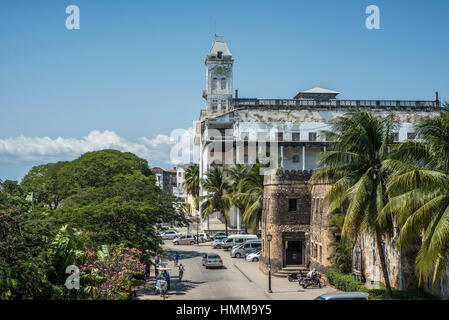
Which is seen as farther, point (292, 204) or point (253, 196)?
point (253, 196)

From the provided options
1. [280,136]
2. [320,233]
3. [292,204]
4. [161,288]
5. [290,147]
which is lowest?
[161,288]

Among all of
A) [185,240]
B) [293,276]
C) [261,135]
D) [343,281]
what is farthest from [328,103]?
[343,281]

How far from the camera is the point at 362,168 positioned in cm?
2320

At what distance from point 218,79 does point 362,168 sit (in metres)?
76.3

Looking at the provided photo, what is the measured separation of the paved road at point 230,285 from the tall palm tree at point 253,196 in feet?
13.5

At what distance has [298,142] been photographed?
219ft

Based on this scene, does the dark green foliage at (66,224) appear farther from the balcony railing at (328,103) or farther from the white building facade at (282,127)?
the balcony railing at (328,103)

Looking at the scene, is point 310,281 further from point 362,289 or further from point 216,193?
point 216,193

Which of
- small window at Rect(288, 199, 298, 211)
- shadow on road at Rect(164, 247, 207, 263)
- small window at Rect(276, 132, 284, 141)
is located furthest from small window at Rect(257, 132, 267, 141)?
small window at Rect(288, 199, 298, 211)

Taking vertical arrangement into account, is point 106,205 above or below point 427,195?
below

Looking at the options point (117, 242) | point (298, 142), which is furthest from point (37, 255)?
point (298, 142)

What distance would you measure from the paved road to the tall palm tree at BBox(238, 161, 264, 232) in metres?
4.12

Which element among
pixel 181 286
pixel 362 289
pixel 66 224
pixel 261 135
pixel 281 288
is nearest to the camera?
pixel 66 224
